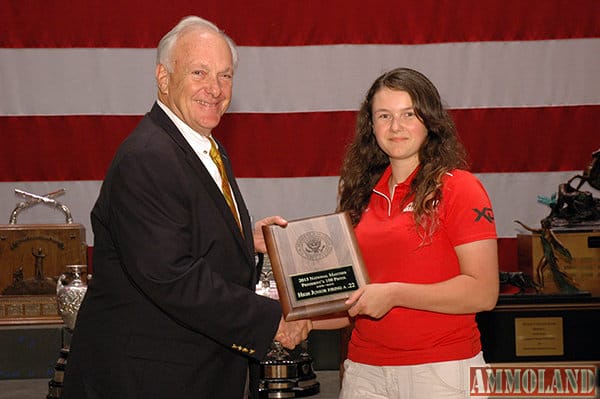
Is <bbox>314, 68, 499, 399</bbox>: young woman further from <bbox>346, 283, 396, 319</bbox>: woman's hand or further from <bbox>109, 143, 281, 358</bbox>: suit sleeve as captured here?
<bbox>109, 143, 281, 358</bbox>: suit sleeve

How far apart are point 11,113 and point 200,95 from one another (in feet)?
8.24

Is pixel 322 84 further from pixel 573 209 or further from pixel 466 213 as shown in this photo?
pixel 466 213

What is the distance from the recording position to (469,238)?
1.99 meters

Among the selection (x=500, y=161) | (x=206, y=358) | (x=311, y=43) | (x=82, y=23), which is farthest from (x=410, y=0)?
(x=206, y=358)

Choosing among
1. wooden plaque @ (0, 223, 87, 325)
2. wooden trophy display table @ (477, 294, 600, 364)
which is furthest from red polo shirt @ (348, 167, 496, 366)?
wooden plaque @ (0, 223, 87, 325)

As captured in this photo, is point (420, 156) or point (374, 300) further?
point (420, 156)

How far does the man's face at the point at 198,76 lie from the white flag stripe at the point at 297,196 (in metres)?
2.28

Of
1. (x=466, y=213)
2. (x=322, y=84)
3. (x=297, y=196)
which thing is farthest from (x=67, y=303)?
(x=466, y=213)

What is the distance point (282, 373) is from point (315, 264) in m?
1.48

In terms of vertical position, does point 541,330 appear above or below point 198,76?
below

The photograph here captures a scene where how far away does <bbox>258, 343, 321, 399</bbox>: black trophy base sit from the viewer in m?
3.51

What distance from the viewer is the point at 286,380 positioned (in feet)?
11.6

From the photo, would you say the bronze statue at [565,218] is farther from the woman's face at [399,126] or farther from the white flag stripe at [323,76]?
the woman's face at [399,126]

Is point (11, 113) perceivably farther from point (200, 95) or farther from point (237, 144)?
point (200, 95)
